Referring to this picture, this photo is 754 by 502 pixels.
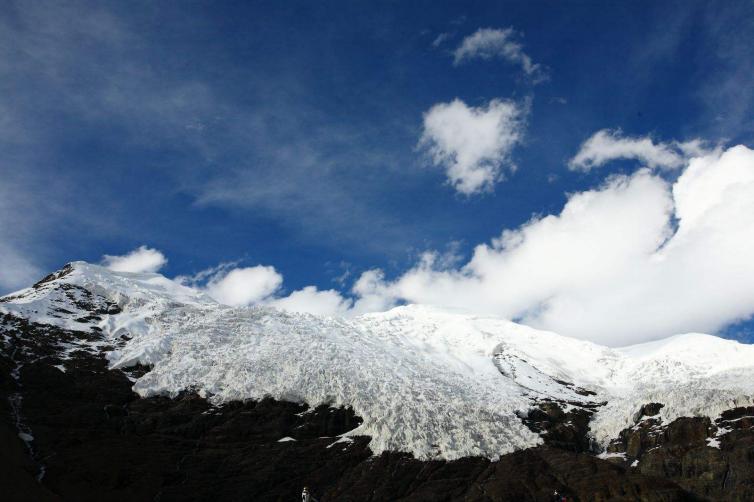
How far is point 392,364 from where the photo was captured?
12319cm

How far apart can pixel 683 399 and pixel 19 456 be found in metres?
110

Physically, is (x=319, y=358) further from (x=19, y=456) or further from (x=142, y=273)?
(x=142, y=273)

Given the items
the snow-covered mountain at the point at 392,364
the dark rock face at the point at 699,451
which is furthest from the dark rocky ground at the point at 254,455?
the snow-covered mountain at the point at 392,364

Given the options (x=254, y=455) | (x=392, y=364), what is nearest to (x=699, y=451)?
(x=392, y=364)

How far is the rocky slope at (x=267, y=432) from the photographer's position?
257ft

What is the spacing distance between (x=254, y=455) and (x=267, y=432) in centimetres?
585

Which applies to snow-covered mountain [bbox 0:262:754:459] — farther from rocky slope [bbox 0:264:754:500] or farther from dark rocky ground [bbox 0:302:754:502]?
dark rocky ground [bbox 0:302:754:502]

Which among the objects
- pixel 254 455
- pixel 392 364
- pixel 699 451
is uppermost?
pixel 392 364

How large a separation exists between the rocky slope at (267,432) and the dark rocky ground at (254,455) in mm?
258

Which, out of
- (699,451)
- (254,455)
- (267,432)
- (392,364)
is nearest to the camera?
(254,455)

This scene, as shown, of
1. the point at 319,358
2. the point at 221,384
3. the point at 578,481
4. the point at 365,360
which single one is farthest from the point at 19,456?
the point at 578,481

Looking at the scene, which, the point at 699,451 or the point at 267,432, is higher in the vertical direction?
the point at 267,432

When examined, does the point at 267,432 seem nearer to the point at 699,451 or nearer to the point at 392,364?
the point at 392,364

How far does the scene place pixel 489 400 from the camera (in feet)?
377
